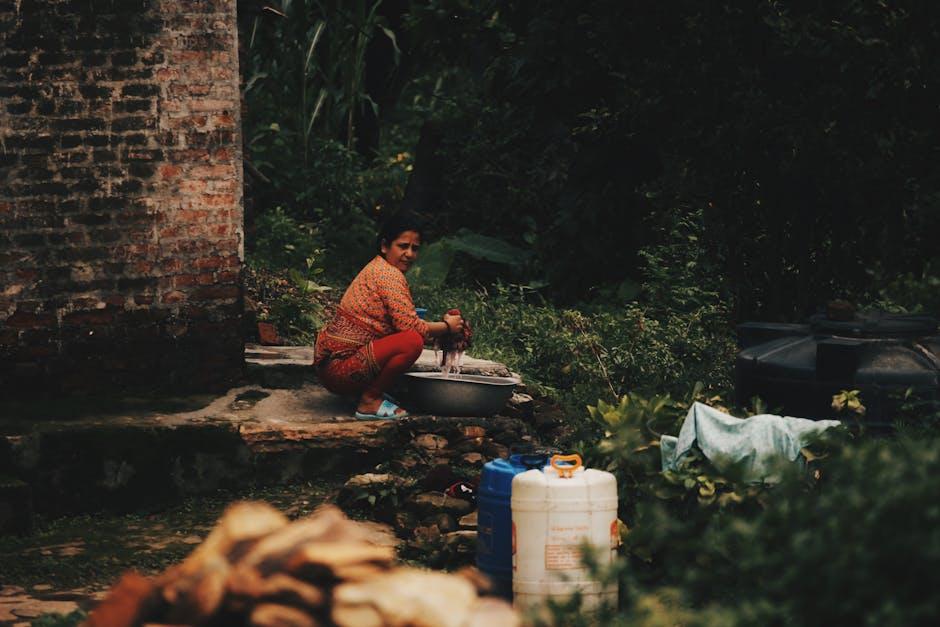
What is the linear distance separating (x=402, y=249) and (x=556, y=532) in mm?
2847

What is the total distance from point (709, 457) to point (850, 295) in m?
2.56

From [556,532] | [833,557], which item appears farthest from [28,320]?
[833,557]

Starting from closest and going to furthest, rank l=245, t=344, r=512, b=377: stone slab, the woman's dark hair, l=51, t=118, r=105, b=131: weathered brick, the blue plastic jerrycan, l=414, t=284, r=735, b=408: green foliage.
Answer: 1. the blue plastic jerrycan
2. l=51, t=118, r=105, b=131: weathered brick
3. the woman's dark hair
4. l=245, t=344, r=512, b=377: stone slab
5. l=414, t=284, r=735, b=408: green foliage

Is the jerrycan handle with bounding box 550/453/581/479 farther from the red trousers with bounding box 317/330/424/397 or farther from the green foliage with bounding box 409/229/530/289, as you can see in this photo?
the green foliage with bounding box 409/229/530/289

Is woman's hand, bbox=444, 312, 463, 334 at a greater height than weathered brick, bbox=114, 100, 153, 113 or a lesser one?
lesser

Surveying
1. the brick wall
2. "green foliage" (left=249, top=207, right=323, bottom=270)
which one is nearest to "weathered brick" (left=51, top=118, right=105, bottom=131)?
the brick wall

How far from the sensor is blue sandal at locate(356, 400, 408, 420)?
7.38m

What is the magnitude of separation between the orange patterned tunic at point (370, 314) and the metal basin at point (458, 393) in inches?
10.9

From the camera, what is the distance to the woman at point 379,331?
7.23 metres

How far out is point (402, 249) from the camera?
7238mm

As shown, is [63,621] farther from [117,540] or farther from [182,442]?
[182,442]

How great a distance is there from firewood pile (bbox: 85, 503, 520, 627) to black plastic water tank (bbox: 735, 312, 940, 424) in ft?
8.28

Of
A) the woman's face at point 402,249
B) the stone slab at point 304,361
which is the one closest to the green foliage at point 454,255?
the stone slab at point 304,361

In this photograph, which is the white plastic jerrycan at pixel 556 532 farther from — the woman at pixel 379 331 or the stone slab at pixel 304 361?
the stone slab at pixel 304 361
